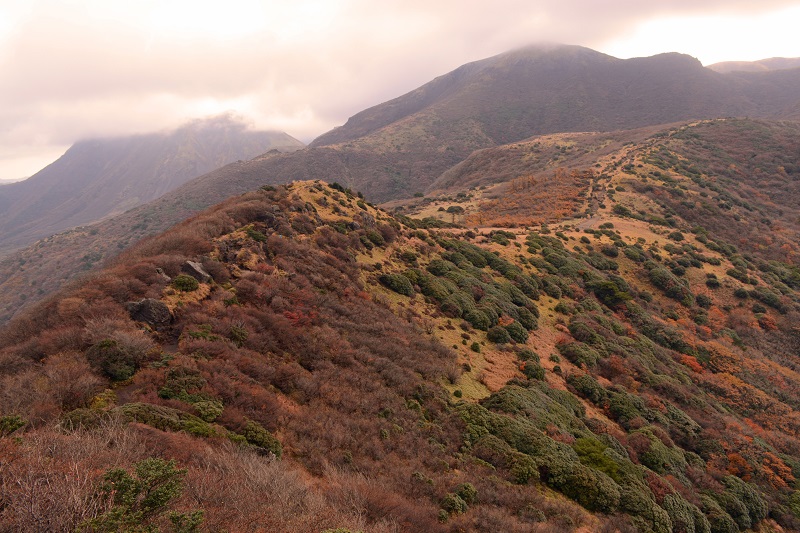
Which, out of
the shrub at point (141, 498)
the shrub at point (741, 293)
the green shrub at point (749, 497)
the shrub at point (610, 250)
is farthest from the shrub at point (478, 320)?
the shrub at point (741, 293)

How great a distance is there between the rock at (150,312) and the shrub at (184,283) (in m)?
1.92

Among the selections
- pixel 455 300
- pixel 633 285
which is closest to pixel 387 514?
pixel 455 300

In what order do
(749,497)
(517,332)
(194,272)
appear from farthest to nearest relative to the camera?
1. (517,332)
2. (749,497)
3. (194,272)

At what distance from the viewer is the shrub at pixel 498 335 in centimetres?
2367

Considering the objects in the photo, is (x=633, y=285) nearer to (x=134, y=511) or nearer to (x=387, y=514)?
(x=387, y=514)

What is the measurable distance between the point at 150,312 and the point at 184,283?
2.52 m

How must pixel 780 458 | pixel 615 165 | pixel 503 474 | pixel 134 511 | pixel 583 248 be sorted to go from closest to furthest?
pixel 134 511
pixel 503 474
pixel 780 458
pixel 583 248
pixel 615 165

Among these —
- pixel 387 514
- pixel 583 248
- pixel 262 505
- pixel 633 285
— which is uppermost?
pixel 262 505

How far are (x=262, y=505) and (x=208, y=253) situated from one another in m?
15.3

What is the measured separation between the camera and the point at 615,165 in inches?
3140

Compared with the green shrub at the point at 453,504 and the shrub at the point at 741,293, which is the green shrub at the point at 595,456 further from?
the shrub at the point at 741,293

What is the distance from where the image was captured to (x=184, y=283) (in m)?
15.9

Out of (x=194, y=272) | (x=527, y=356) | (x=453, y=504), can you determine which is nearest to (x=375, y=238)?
(x=527, y=356)

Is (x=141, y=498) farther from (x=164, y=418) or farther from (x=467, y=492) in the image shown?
(x=467, y=492)
